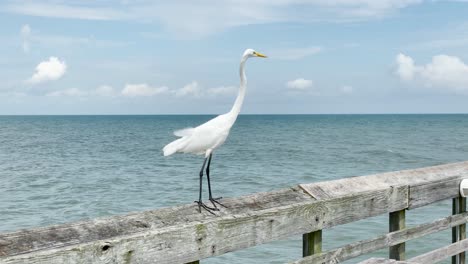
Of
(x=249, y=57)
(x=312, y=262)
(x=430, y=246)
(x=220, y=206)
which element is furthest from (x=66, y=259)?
(x=430, y=246)

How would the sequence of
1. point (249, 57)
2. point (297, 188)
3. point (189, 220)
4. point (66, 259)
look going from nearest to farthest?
point (66, 259)
point (189, 220)
point (297, 188)
point (249, 57)

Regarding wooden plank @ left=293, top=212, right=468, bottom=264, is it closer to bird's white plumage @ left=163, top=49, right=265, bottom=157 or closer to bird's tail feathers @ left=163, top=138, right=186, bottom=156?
bird's white plumage @ left=163, top=49, right=265, bottom=157

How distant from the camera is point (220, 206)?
9.28 feet

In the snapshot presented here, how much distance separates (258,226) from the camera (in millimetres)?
2533

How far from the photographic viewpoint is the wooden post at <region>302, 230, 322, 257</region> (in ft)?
9.68

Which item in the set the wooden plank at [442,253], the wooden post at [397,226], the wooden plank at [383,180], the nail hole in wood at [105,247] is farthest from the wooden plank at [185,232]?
the wooden plank at [442,253]

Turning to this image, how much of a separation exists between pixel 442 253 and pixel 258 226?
75.1 inches

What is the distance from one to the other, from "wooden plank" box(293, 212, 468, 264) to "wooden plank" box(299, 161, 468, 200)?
0.82ft

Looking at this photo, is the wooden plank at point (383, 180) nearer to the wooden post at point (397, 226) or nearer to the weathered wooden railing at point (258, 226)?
the weathered wooden railing at point (258, 226)

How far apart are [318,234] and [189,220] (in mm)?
733

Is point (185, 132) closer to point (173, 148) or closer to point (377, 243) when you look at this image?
point (173, 148)

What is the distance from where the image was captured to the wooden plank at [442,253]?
366 centimetres

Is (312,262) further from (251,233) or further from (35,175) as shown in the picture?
(35,175)

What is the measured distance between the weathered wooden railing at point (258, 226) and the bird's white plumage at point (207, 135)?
1.04 metres
